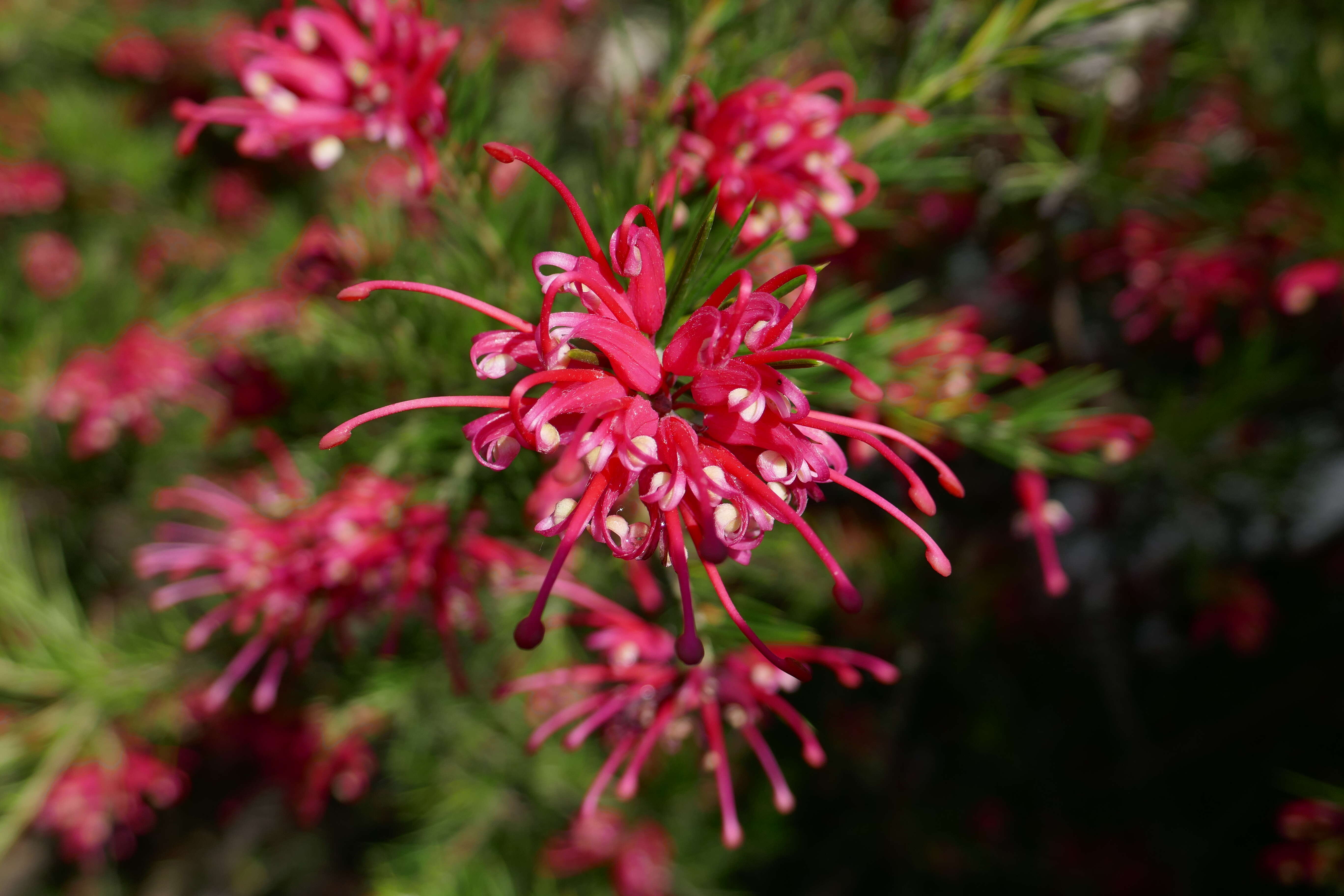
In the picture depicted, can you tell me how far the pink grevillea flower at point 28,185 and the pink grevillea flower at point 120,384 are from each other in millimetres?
338

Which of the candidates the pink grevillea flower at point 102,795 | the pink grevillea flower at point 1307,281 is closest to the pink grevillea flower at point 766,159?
the pink grevillea flower at point 1307,281

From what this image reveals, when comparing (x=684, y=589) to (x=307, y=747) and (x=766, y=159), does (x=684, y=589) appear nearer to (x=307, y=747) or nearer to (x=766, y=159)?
(x=766, y=159)

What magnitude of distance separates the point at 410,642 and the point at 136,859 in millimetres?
935

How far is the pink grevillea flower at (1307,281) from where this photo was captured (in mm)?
582

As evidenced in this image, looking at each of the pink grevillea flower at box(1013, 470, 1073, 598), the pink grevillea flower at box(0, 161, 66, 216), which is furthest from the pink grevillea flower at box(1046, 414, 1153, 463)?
the pink grevillea flower at box(0, 161, 66, 216)

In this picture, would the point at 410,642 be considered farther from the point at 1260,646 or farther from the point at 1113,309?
the point at 1260,646

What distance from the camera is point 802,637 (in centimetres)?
35

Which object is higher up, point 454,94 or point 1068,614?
point 454,94

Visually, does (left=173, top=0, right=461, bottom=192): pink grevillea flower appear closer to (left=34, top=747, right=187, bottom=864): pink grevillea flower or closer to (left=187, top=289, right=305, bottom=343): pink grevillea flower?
(left=187, top=289, right=305, bottom=343): pink grevillea flower

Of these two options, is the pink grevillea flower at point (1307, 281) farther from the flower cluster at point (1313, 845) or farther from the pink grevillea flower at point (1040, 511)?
the flower cluster at point (1313, 845)

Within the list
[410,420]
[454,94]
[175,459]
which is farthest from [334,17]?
[175,459]

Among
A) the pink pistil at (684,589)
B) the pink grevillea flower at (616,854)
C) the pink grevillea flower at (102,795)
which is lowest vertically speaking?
the pink grevillea flower at (102,795)

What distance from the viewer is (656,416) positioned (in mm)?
260

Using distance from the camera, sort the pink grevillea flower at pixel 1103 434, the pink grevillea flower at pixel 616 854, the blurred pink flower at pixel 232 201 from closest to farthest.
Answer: the pink grevillea flower at pixel 1103 434 → the pink grevillea flower at pixel 616 854 → the blurred pink flower at pixel 232 201
